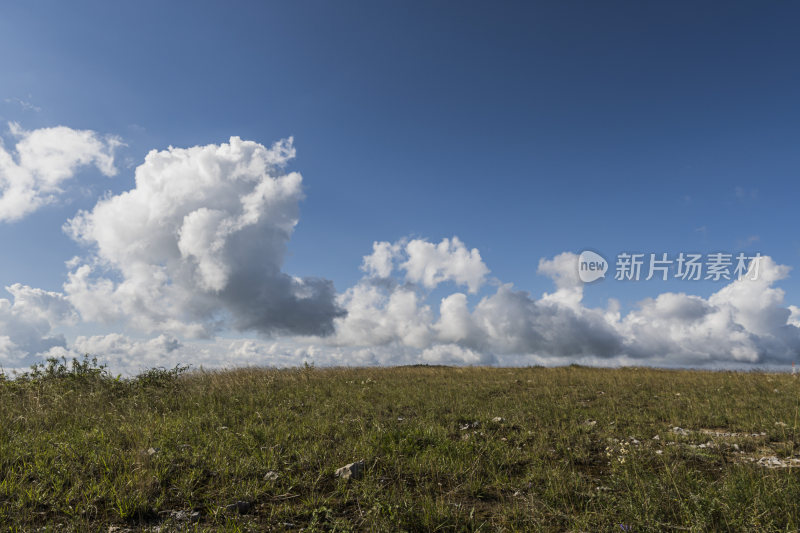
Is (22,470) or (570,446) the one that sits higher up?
(570,446)

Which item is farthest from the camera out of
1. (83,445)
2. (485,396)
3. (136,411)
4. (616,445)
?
(485,396)

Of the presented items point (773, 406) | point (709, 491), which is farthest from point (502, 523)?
point (773, 406)

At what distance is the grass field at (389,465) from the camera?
428 cm

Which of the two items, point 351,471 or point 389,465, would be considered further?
point 389,465

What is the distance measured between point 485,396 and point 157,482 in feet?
31.5

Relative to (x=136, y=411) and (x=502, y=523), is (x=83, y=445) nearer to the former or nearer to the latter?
(x=136, y=411)

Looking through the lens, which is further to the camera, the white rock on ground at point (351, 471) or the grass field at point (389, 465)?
the white rock on ground at point (351, 471)

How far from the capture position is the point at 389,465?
18.6 ft

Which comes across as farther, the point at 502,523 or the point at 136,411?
the point at 136,411

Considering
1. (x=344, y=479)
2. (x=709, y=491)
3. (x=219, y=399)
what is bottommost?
(x=219, y=399)

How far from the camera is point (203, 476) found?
Answer: 519cm

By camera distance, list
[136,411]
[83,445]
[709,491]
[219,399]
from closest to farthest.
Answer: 1. [709,491]
2. [83,445]
3. [136,411]
4. [219,399]

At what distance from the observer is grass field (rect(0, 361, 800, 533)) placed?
4.28 metres

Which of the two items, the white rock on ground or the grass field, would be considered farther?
the white rock on ground
